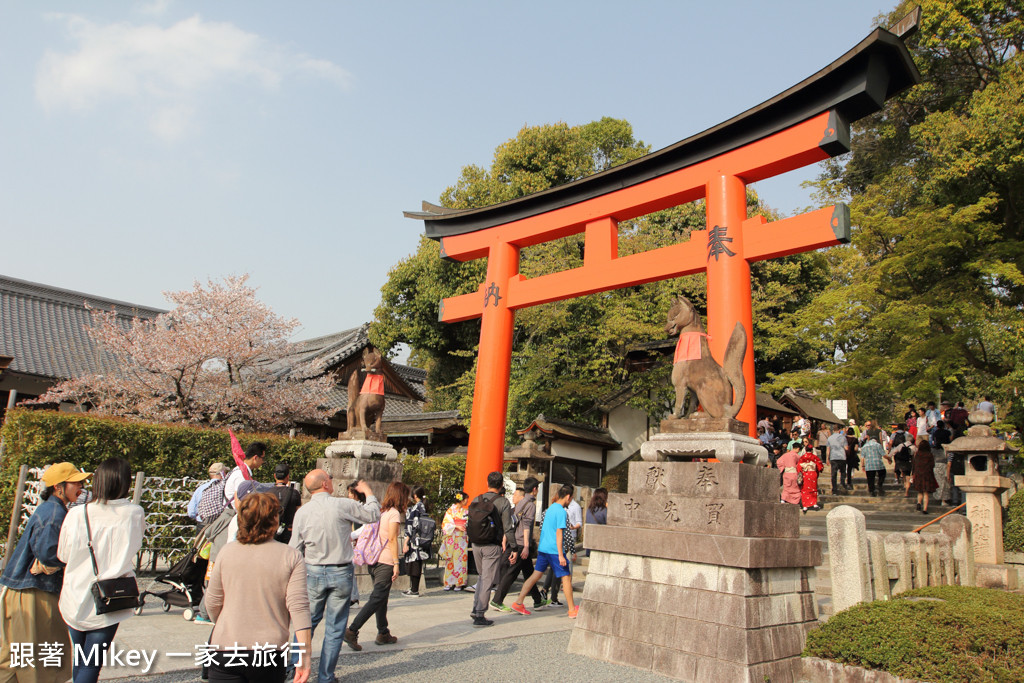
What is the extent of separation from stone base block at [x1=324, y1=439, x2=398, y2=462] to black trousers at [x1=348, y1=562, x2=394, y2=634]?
3.57m

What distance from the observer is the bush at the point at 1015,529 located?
30.9ft

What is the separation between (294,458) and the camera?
12547mm

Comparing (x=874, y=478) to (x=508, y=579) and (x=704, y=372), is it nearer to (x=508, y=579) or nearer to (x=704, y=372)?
(x=508, y=579)

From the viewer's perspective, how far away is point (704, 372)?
637 centimetres

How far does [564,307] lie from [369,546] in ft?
41.4

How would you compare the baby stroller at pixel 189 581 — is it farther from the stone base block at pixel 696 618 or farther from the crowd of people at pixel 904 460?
the crowd of people at pixel 904 460

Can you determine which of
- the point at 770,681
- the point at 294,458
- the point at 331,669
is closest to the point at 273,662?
the point at 331,669

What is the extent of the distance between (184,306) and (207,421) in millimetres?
3301

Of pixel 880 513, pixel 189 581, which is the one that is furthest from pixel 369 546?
pixel 880 513

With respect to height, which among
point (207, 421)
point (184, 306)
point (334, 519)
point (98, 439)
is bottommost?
point (334, 519)

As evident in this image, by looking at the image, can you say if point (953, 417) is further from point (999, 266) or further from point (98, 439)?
point (98, 439)

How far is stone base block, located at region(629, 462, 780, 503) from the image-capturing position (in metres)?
5.75

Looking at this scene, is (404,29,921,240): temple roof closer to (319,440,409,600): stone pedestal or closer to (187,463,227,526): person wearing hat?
(319,440,409,600): stone pedestal

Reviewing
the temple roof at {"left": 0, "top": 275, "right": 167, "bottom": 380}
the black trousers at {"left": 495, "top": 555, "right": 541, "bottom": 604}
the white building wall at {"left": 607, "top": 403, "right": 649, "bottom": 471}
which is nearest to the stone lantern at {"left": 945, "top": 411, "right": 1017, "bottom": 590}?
the black trousers at {"left": 495, "top": 555, "right": 541, "bottom": 604}
